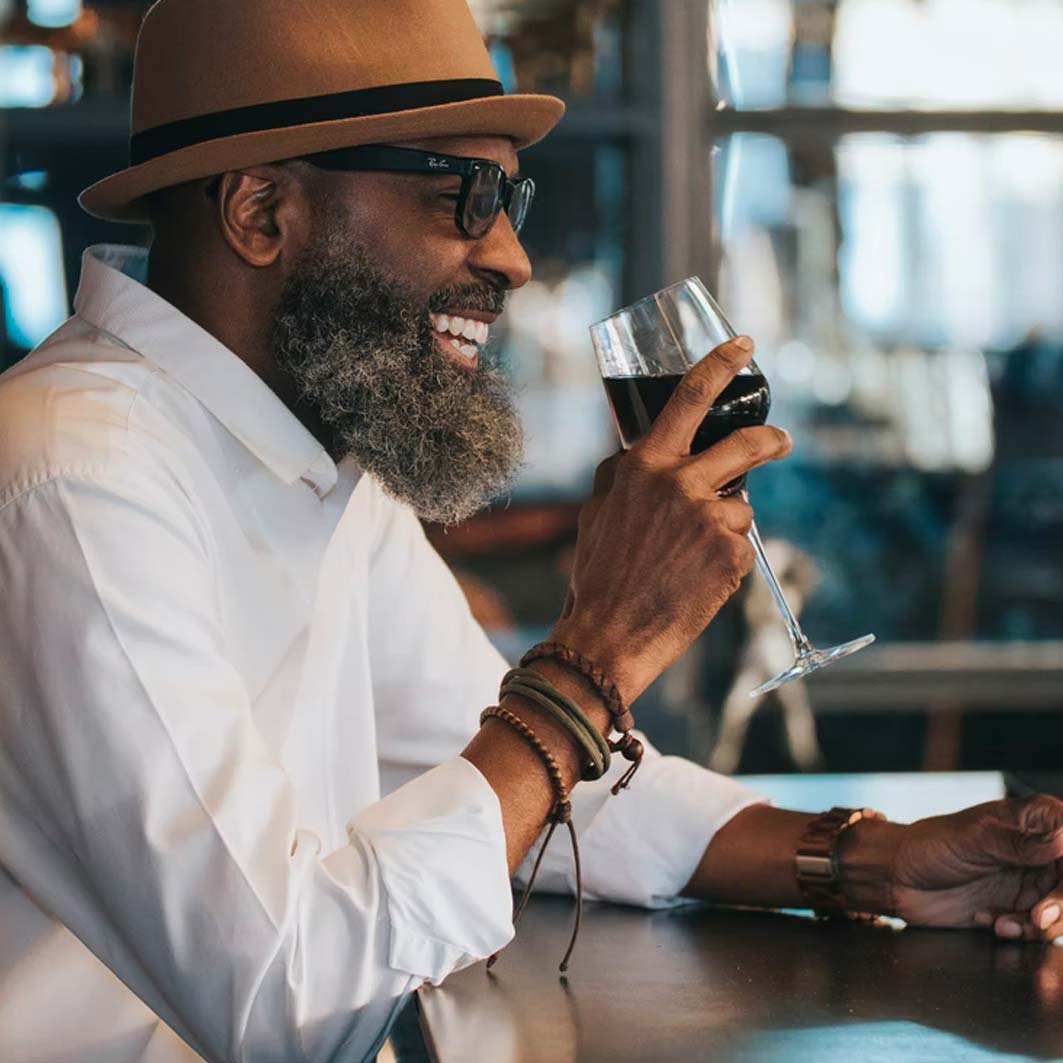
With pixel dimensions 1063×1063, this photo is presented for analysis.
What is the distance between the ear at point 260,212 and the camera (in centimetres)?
145

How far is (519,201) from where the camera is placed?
1.53 m

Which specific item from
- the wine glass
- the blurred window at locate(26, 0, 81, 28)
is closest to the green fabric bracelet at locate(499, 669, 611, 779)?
the wine glass

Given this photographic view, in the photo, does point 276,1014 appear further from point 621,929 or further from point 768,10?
point 768,10

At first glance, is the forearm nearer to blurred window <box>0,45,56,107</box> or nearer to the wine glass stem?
the wine glass stem

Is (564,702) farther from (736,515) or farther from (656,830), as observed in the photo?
(656,830)

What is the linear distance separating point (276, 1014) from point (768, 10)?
3.50 meters

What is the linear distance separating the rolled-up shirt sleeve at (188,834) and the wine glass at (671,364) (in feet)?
1.04

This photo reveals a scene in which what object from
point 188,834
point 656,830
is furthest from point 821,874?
point 188,834

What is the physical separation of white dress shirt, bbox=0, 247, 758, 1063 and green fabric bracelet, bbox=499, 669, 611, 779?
0.23 ft

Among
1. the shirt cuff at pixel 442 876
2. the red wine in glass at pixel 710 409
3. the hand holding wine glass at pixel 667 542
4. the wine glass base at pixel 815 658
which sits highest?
the red wine in glass at pixel 710 409

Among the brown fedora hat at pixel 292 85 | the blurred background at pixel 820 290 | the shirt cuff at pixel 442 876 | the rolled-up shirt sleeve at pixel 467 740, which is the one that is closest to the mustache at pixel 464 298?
the brown fedora hat at pixel 292 85

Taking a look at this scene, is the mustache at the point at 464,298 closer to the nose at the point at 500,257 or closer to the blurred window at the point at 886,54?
the nose at the point at 500,257

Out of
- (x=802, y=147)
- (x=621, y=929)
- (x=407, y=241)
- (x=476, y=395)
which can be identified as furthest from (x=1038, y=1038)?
(x=802, y=147)

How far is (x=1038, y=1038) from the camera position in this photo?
0.99m
